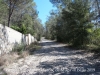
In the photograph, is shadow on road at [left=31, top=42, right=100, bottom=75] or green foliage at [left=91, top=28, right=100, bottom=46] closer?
shadow on road at [left=31, top=42, right=100, bottom=75]

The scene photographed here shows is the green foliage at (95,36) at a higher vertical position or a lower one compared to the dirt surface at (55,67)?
higher

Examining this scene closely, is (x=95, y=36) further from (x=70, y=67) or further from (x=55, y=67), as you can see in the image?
(x=55, y=67)

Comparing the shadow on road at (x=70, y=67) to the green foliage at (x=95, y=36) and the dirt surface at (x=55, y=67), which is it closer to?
the dirt surface at (x=55, y=67)

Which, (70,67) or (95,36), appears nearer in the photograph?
(70,67)

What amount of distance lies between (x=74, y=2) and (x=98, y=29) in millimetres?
5119

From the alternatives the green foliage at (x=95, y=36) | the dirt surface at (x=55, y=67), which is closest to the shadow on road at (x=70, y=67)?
the dirt surface at (x=55, y=67)

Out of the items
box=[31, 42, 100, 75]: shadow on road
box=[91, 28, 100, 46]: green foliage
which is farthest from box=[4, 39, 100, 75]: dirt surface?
box=[91, 28, 100, 46]: green foliage

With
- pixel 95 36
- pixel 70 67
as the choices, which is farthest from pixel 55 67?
pixel 95 36

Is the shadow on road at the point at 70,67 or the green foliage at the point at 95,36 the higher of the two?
the green foliage at the point at 95,36

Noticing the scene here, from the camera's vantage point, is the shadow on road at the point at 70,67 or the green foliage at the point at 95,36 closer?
the shadow on road at the point at 70,67

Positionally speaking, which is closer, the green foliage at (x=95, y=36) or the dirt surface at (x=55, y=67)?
the dirt surface at (x=55, y=67)

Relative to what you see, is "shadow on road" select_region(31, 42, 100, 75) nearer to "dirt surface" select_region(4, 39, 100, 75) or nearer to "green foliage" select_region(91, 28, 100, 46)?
"dirt surface" select_region(4, 39, 100, 75)

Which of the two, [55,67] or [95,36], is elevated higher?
[95,36]

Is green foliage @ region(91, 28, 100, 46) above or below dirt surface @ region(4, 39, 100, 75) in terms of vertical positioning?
above
